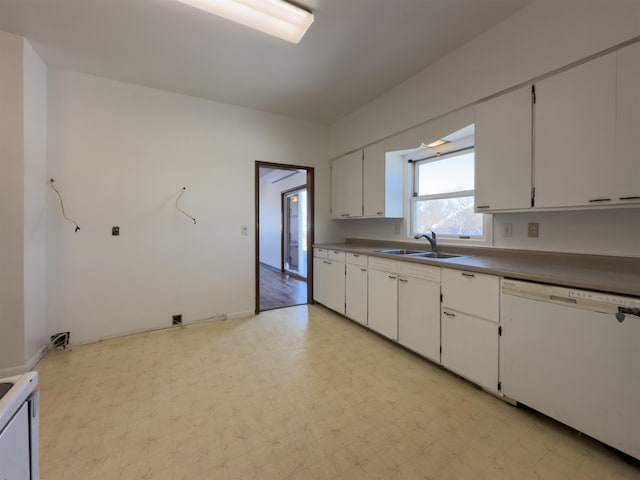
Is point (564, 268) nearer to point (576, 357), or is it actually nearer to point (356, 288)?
point (576, 357)

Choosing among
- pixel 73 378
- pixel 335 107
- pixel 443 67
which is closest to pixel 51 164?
pixel 73 378

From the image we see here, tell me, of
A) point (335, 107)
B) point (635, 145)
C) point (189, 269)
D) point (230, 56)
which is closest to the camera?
point (635, 145)

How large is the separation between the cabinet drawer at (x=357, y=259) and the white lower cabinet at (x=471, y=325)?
983 mm

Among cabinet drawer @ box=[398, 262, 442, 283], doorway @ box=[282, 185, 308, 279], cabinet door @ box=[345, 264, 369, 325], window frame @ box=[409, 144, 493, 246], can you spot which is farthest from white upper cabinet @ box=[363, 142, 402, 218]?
doorway @ box=[282, 185, 308, 279]

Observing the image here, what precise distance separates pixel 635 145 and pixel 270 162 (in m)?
3.24

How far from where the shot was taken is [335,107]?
3.48 meters

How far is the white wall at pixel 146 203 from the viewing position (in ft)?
8.65

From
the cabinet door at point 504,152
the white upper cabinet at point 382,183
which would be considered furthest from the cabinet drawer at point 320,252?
the cabinet door at point 504,152

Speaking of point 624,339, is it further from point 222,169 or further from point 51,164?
point 51,164

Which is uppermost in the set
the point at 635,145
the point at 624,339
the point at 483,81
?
the point at 483,81

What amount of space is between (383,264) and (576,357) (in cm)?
152

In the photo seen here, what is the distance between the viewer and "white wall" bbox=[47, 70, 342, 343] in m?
2.64

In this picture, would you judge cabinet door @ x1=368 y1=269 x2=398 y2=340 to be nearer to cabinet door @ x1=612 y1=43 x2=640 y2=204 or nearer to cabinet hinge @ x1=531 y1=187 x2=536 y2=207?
cabinet hinge @ x1=531 y1=187 x2=536 y2=207

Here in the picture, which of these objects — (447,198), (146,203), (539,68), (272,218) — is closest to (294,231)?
(272,218)
